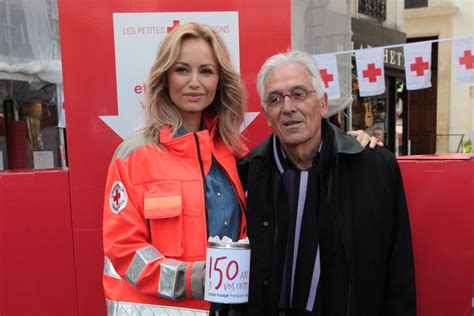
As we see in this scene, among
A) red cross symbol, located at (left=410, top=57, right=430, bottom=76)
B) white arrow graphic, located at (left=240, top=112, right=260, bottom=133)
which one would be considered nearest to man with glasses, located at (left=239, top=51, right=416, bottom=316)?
white arrow graphic, located at (left=240, top=112, right=260, bottom=133)

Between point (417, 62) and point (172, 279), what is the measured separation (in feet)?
18.9

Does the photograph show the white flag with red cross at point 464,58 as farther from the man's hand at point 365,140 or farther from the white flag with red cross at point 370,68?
the man's hand at point 365,140

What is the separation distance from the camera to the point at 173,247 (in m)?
1.56

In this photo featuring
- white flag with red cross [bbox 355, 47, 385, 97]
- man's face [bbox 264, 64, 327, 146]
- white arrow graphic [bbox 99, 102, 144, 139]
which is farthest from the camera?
white flag with red cross [bbox 355, 47, 385, 97]

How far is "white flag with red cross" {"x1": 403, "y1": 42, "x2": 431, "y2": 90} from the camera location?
241 inches

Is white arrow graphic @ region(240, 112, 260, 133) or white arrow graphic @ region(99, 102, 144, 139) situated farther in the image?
white arrow graphic @ region(240, 112, 260, 133)

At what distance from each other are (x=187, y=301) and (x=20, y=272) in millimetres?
1052

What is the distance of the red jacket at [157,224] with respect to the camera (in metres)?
1.51

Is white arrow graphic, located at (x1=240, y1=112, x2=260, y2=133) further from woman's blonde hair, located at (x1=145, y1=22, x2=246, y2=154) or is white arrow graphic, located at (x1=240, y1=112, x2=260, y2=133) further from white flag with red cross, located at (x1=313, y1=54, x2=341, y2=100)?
white flag with red cross, located at (x1=313, y1=54, x2=341, y2=100)

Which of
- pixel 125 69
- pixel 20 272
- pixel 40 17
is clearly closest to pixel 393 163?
pixel 125 69

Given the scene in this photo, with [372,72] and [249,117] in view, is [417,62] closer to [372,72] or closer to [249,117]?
[372,72]

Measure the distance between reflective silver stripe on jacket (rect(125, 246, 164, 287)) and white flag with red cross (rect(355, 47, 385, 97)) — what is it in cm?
545

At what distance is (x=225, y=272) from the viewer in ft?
4.64

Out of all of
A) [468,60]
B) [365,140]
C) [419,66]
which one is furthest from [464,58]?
[365,140]
